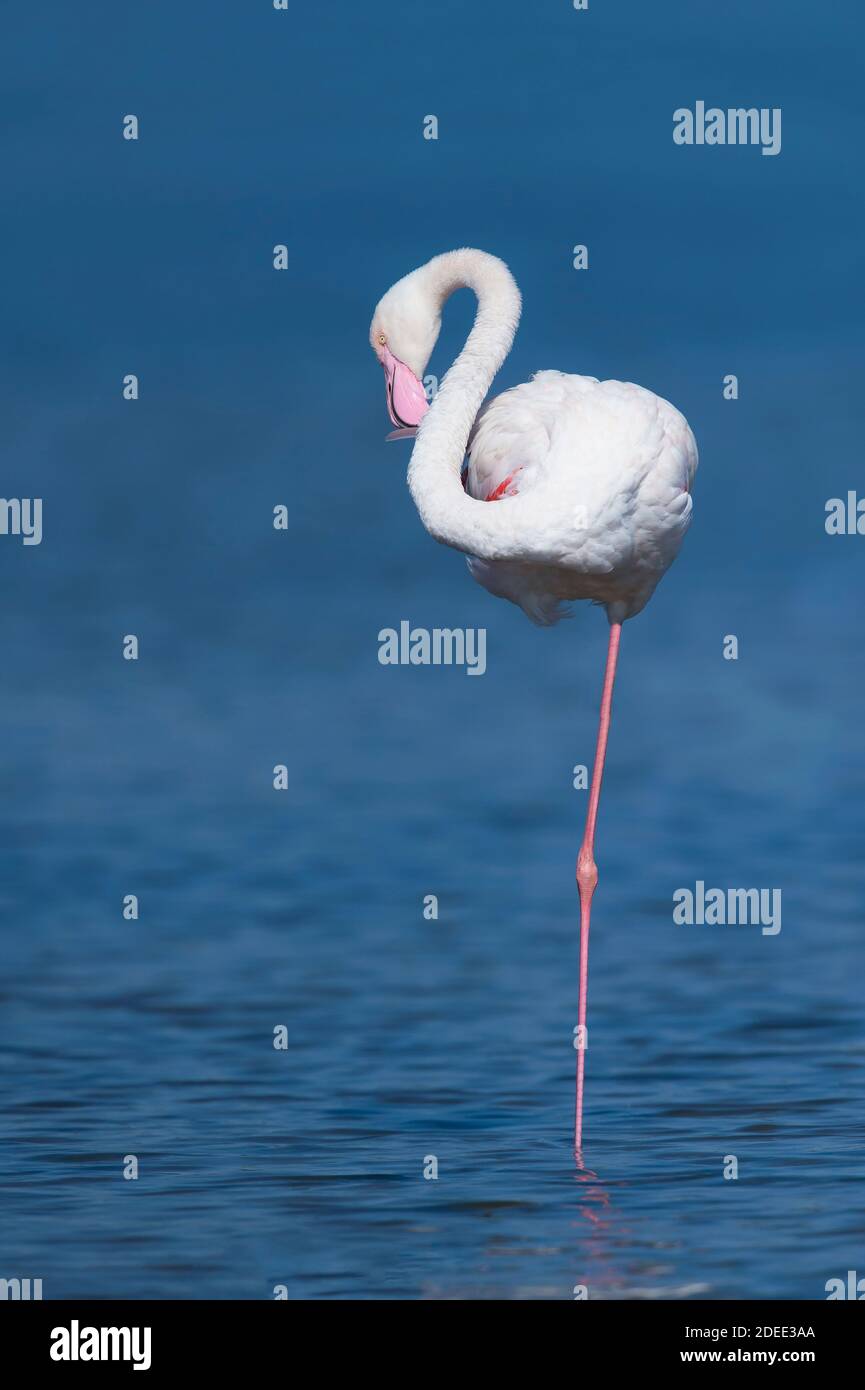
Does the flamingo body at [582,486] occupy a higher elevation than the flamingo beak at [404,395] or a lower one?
lower

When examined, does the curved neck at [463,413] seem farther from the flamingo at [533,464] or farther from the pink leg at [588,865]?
the pink leg at [588,865]

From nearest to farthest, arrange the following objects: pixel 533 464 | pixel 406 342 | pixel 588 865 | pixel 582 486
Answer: pixel 582 486, pixel 533 464, pixel 406 342, pixel 588 865

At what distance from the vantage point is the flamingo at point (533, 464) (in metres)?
7.93

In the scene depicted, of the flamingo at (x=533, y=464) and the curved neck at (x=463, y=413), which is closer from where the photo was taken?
the curved neck at (x=463, y=413)

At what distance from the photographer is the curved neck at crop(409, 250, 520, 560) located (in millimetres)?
7828

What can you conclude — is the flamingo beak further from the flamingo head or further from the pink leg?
the pink leg

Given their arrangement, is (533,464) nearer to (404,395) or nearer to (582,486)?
(582,486)

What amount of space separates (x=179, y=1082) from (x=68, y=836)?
728 centimetres

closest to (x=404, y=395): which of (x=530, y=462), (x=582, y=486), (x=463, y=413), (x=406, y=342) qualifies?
(x=406, y=342)

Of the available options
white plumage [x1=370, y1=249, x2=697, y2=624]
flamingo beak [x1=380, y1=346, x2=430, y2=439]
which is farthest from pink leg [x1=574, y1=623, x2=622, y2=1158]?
flamingo beak [x1=380, y1=346, x2=430, y2=439]

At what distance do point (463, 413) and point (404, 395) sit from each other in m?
0.70

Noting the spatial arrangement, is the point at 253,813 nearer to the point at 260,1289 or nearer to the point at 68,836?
the point at 68,836

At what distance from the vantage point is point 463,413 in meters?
8.40

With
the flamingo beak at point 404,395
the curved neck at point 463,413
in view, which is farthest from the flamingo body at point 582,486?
the flamingo beak at point 404,395
